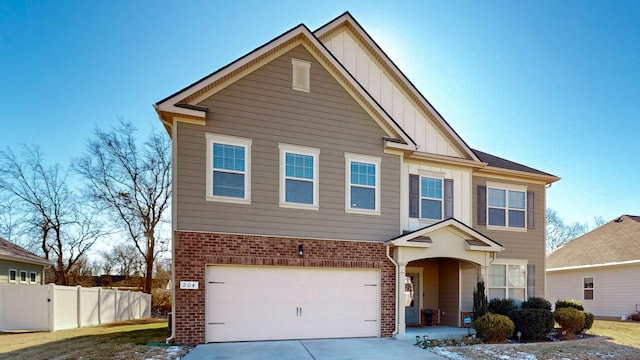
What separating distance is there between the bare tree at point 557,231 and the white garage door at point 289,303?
4390cm

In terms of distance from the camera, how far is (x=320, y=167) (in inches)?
465

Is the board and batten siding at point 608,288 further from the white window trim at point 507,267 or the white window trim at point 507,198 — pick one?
the white window trim at point 507,198

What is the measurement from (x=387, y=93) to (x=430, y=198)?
388cm

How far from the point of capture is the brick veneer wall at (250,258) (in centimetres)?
1019

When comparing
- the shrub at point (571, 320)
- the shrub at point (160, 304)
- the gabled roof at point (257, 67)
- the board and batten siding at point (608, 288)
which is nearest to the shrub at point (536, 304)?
the shrub at point (571, 320)

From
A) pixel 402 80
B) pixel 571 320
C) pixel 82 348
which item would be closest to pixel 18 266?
pixel 82 348

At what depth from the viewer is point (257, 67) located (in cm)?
1143

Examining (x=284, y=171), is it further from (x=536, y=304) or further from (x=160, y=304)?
(x=160, y=304)

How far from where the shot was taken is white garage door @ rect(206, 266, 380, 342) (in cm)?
1065

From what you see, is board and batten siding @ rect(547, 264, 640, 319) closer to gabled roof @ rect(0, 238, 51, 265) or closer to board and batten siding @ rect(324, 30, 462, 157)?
board and batten siding @ rect(324, 30, 462, 157)

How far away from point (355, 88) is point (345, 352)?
7362mm

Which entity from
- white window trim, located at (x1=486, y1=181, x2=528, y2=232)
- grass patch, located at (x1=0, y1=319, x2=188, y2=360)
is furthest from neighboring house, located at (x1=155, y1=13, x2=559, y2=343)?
grass patch, located at (x1=0, y1=319, x2=188, y2=360)

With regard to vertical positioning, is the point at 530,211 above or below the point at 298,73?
below

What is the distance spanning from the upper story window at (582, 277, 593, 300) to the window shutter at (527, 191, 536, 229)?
30.7ft
